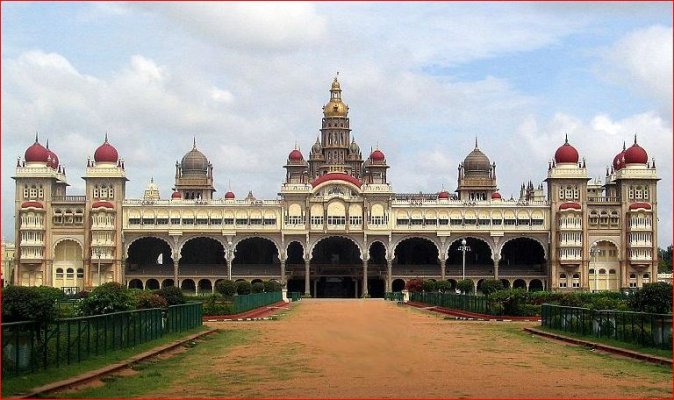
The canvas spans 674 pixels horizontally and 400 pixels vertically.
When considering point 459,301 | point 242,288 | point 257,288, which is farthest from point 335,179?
point 459,301

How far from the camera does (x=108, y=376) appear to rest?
21.6m

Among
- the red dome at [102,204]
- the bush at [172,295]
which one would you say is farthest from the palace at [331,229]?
the bush at [172,295]

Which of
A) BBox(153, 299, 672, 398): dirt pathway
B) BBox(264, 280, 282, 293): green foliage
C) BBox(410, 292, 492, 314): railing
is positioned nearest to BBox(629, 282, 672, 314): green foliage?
BBox(153, 299, 672, 398): dirt pathway

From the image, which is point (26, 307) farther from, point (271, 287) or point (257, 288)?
point (271, 287)

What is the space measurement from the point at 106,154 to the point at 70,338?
8320 cm

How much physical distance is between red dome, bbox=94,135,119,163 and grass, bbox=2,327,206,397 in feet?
254

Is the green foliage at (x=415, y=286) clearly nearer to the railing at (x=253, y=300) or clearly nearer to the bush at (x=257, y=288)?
the railing at (x=253, y=300)

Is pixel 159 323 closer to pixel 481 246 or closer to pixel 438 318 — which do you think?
pixel 438 318

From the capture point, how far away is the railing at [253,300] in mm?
54478

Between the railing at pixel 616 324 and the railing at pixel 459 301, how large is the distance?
504 inches

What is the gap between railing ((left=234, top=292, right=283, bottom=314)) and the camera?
54478 mm

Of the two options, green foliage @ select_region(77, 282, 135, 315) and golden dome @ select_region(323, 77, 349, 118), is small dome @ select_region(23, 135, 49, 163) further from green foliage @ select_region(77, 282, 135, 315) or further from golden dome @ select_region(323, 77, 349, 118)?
green foliage @ select_region(77, 282, 135, 315)

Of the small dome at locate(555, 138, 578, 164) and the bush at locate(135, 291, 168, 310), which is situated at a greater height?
the small dome at locate(555, 138, 578, 164)

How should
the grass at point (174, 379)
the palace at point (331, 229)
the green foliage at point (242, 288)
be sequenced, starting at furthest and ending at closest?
the palace at point (331, 229)
the green foliage at point (242, 288)
the grass at point (174, 379)
